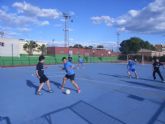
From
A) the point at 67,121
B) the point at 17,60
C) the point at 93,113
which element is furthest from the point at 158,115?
the point at 17,60

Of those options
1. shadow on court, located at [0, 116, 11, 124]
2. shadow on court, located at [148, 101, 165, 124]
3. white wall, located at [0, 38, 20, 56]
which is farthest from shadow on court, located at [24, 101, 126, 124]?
white wall, located at [0, 38, 20, 56]

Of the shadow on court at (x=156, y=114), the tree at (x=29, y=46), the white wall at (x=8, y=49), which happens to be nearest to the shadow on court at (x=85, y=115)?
the shadow on court at (x=156, y=114)

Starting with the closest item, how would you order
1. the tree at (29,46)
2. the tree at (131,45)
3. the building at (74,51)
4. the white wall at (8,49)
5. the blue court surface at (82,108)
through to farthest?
1. the blue court surface at (82,108)
2. the white wall at (8,49)
3. the building at (74,51)
4. the tree at (29,46)
5. the tree at (131,45)

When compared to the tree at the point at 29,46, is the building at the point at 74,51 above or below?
below

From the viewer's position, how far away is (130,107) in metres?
8.62

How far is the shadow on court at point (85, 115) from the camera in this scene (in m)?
6.95

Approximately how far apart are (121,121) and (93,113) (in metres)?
1.09

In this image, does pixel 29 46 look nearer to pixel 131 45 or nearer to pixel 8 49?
pixel 8 49

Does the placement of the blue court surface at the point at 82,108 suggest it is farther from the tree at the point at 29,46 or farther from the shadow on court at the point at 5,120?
the tree at the point at 29,46

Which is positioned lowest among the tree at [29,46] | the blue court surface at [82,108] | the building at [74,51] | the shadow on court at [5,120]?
the shadow on court at [5,120]

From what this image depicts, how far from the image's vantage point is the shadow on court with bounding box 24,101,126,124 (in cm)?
695

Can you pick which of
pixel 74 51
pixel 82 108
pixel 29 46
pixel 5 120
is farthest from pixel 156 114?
pixel 29 46

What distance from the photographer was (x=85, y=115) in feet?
24.8

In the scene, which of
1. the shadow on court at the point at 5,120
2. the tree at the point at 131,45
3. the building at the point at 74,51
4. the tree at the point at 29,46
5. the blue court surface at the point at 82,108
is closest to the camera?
the shadow on court at the point at 5,120
